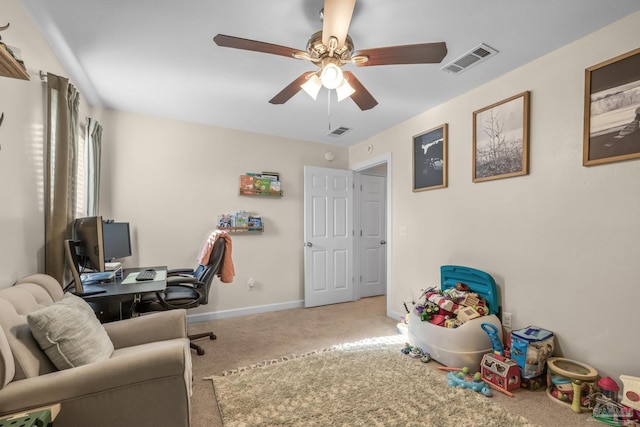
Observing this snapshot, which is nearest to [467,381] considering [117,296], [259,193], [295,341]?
[295,341]

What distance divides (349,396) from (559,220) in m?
1.93

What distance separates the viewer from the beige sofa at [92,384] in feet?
3.59

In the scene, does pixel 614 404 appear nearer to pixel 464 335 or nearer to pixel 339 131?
pixel 464 335

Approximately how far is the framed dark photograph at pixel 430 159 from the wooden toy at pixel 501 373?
1.60m

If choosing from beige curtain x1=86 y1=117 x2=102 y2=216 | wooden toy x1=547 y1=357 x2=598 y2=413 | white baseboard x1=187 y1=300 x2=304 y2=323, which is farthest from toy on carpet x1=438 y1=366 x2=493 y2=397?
beige curtain x1=86 y1=117 x2=102 y2=216

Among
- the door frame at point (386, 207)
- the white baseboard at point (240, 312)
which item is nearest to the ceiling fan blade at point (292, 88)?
the door frame at point (386, 207)

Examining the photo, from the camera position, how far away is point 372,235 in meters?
4.82

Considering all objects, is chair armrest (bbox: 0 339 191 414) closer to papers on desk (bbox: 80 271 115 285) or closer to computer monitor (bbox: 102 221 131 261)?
papers on desk (bbox: 80 271 115 285)

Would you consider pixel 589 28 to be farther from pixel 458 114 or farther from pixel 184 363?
pixel 184 363

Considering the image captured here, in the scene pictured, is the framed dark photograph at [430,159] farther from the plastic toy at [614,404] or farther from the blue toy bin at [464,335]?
the plastic toy at [614,404]

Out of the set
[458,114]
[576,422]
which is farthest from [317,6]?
[576,422]

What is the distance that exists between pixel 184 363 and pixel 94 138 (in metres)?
2.64

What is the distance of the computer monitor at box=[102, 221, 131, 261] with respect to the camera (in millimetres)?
2631

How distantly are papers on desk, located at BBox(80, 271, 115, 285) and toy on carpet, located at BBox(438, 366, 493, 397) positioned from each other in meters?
2.74
